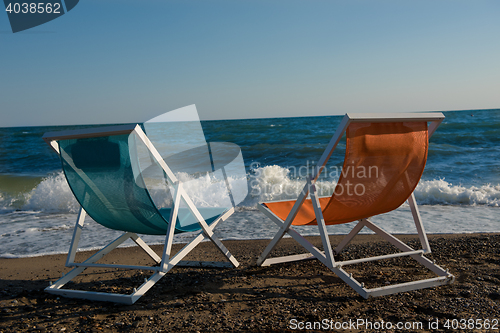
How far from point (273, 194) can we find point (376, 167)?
21.4ft

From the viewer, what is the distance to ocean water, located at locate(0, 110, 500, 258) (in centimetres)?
505

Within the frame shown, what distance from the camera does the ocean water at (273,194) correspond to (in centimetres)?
505

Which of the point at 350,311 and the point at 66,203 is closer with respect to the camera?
the point at 350,311

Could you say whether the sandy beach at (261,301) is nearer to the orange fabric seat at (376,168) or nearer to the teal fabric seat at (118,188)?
the teal fabric seat at (118,188)

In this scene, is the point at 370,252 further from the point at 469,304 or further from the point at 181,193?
the point at 181,193

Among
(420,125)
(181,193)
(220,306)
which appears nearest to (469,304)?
(420,125)

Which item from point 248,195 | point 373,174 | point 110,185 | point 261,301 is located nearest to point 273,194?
point 248,195

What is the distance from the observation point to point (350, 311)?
7.78 ft

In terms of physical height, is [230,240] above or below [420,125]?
below

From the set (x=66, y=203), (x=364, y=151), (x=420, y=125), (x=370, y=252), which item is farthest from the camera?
(x=66, y=203)

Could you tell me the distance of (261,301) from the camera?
257 cm

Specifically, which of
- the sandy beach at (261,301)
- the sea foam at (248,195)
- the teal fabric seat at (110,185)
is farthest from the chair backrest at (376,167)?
the sea foam at (248,195)

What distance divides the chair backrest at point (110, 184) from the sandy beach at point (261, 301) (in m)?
0.60

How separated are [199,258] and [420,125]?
8.27ft
